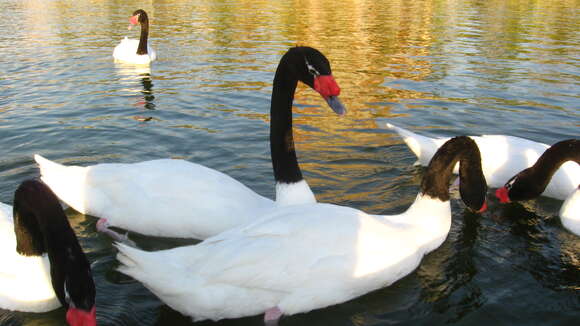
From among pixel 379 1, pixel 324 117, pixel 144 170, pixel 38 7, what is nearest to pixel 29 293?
pixel 144 170

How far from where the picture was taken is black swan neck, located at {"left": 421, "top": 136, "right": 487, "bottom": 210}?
5168mm

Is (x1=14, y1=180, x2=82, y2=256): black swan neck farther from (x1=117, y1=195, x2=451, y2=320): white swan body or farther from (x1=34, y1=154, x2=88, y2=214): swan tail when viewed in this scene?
(x1=34, y1=154, x2=88, y2=214): swan tail

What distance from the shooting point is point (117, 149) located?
27.5 feet

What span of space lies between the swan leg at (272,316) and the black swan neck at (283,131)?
5.13ft

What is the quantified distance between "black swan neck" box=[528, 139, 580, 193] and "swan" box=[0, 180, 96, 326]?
4.99m

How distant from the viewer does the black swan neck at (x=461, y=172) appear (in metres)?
5.17

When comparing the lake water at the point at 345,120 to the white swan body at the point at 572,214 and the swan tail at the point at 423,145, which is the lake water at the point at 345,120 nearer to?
the white swan body at the point at 572,214

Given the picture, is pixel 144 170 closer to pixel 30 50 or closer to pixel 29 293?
pixel 29 293

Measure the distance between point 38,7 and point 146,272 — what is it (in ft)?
101

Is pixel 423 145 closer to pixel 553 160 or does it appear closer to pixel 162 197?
pixel 553 160

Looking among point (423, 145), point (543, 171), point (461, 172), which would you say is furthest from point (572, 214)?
point (423, 145)

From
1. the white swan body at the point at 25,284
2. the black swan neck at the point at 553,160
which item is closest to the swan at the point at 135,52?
the white swan body at the point at 25,284

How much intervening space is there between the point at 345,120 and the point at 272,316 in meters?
6.41

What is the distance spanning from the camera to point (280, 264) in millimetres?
4043
